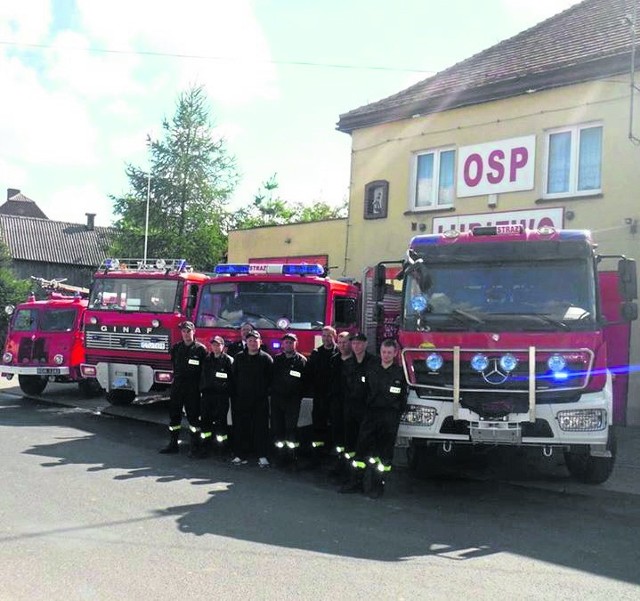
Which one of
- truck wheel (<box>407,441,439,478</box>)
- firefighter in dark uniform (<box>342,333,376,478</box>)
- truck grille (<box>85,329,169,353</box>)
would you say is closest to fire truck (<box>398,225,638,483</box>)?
firefighter in dark uniform (<box>342,333,376,478</box>)

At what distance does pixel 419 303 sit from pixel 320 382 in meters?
1.72

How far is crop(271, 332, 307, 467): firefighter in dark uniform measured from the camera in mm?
8219

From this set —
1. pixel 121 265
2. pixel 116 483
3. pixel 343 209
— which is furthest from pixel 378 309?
pixel 343 209

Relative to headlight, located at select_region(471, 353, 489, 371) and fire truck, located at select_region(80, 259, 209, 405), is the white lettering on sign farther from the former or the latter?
headlight, located at select_region(471, 353, 489, 371)

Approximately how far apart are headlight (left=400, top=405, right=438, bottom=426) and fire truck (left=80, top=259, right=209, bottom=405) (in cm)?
538

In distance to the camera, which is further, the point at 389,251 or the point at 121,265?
the point at 389,251

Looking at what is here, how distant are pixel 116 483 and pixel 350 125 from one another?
1110 cm

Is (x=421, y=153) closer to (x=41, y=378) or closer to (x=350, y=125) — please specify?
(x=350, y=125)

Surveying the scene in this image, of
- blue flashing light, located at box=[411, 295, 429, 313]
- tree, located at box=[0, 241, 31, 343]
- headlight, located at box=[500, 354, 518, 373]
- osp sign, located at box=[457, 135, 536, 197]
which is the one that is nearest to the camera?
headlight, located at box=[500, 354, 518, 373]

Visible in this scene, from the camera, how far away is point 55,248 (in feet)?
174

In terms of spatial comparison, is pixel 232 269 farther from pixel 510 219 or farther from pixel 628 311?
pixel 510 219

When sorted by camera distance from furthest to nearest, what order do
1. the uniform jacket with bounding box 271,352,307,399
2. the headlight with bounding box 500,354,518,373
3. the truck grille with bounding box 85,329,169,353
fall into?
the truck grille with bounding box 85,329,169,353, the uniform jacket with bounding box 271,352,307,399, the headlight with bounding box 500,354,518,373

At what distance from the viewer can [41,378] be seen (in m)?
15.1

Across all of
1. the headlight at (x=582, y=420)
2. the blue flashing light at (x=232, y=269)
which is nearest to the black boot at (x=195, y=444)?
the blue flashing light at (x=232, y=269)
